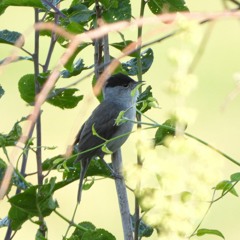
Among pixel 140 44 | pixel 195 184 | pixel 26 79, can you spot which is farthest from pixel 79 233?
pixel 195 184

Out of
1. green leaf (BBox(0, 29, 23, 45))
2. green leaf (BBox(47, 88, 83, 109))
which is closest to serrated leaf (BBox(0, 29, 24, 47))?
green leaf (BBox(0, 29, 23, 45))

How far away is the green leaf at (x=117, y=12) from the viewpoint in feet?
9.36

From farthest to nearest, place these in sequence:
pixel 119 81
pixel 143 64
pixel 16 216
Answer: pixel 119 81 < pixel 143 64 < pixel 16 216

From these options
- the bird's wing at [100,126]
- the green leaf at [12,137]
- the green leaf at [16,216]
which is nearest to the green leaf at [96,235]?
the green leaf at [16,216]

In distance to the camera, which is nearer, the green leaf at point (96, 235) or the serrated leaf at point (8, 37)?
the green leaf at point (96, 235)

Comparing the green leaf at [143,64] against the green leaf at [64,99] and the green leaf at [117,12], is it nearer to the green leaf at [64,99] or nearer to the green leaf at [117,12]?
the green leaf at [64,99]

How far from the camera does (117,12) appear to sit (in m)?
2.87

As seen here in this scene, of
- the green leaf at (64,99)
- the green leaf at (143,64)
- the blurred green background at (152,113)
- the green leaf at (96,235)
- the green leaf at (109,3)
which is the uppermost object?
the green leaf at (109,3)

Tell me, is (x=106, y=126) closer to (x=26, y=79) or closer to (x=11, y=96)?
(x=26, y=79)

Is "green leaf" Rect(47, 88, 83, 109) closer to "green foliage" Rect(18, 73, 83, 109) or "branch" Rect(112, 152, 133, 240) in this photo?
"green foliage" Rect(18, 73, 83, 109)

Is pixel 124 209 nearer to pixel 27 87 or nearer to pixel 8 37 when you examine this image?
pixel 27 87

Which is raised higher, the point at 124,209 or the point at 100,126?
the point at 124,209

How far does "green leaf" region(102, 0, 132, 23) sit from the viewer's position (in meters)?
2.85

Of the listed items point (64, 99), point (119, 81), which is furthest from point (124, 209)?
point (119, 81)
